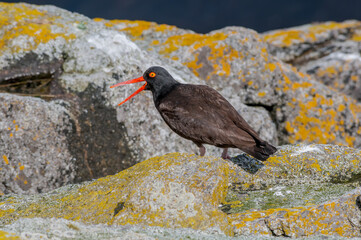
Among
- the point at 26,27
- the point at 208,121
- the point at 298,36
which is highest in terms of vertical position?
the point at 26,27

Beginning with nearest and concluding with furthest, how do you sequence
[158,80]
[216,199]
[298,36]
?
[216,199] < [158,80] < [298,36]

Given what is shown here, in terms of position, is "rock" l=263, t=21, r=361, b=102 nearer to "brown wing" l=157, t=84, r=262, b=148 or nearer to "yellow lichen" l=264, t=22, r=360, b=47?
"yellow lichen" l=264, t=22, r=360, b=47

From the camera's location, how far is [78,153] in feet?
31.3

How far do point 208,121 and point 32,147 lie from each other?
418 cm

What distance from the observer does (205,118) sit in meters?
7.59

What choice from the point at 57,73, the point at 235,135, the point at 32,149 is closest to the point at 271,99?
the point at 235,135

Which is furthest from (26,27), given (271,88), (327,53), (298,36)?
(327,53)

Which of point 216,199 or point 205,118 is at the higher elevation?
point 205,118

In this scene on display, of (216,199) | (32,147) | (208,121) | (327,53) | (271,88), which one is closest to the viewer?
(216,199)

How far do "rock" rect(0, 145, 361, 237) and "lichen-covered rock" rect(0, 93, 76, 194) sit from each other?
1360 mm

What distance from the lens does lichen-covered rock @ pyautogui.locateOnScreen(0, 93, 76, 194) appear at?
8781 millimetres

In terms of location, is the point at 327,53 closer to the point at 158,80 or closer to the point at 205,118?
the point at 158,80

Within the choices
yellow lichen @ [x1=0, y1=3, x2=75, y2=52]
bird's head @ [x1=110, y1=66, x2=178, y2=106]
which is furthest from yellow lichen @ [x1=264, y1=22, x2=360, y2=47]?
bird's head @ [x1=110, y1=66, x2=178, y2=106]

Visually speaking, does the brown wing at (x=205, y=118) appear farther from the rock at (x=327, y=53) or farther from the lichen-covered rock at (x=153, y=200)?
the rock at (x=327, y=53)
